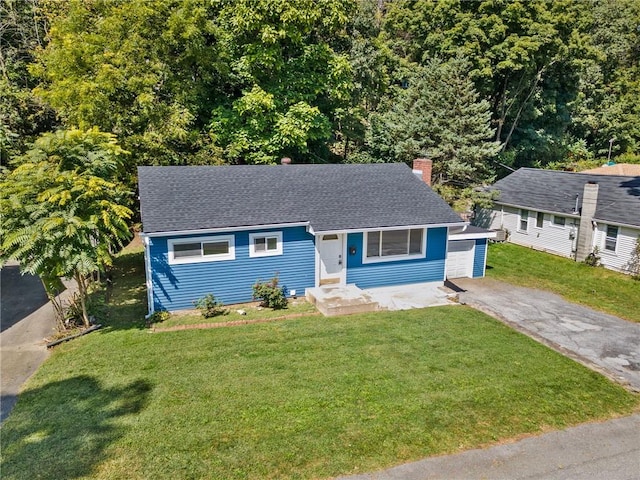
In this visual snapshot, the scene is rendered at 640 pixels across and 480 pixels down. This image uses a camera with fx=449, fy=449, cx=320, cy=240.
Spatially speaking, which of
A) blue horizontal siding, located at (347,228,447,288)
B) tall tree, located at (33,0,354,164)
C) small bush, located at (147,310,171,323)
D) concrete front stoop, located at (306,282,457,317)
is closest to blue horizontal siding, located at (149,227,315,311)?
small bush, located at (147,310,171,323)

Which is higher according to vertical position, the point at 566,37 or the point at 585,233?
the point at 566,37

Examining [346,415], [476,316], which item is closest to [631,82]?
[476,316]

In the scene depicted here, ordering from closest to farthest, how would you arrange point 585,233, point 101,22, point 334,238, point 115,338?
point 115,338
point 334,238
point 101,22
point 585,233

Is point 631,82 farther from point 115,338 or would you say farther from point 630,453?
point 115,338

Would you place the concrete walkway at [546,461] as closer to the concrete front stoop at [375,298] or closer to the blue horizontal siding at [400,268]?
the concrete front stoop at [375,298]

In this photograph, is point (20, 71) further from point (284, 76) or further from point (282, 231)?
point (282, 231)

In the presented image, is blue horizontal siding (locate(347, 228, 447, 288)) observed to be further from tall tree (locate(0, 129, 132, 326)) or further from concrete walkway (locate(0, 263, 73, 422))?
concrete walkway (locate(0, 263, 73, 422))

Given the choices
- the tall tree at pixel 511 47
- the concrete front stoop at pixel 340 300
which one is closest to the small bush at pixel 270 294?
the concrete front stoop at pixel 340 300
